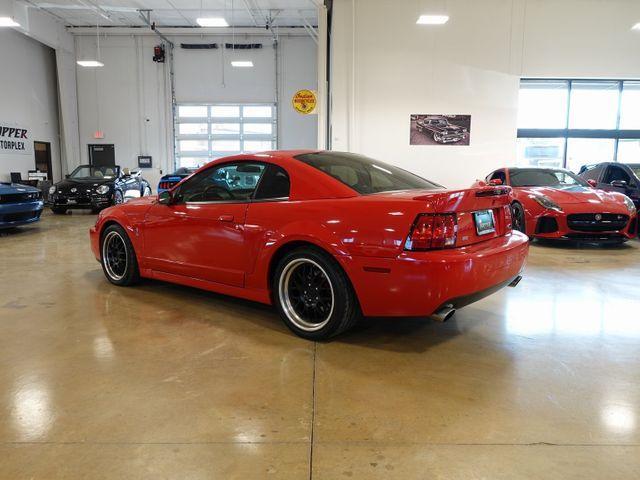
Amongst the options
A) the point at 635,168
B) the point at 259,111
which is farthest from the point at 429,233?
the point at 259,111

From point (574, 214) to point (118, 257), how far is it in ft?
18.9

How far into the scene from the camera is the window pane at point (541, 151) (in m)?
13.5

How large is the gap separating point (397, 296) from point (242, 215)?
1.27 metres

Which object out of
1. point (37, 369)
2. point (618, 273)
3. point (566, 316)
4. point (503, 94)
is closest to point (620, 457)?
point (566, 316)

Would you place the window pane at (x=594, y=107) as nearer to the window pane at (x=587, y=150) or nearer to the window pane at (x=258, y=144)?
the window pane at (x=587, y=150)

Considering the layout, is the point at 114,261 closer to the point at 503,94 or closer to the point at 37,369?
the point at 37,369

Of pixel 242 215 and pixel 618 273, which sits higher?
pixel 242 215

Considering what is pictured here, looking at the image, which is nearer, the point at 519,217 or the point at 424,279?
the point at 424,279

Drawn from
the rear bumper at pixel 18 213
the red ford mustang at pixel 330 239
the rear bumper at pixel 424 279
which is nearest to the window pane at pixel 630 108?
the red ford mustang at pixel 330 239

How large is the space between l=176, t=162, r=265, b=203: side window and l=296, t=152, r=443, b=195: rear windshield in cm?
39

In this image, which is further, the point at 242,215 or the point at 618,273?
the point at 618,273

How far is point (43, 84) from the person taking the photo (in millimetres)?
16359

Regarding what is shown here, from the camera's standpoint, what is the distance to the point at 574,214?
6441 mm

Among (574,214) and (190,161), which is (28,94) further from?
(574,214)
